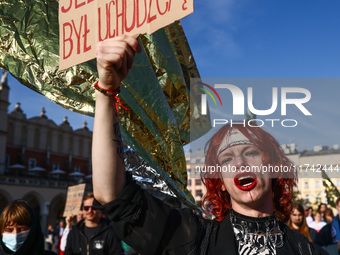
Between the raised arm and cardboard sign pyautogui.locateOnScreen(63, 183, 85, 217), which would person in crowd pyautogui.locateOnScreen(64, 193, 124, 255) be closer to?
cardboard sign pyautogui.locateOnScreen(63, 183, 85, 217)

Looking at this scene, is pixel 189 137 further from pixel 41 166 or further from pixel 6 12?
pixel 41 166

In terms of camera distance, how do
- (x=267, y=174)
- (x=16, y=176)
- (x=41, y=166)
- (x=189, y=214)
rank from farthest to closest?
(x=41, y=166)
(x=16, y=176)
(x=267, y=174)
(x=189, y=214)

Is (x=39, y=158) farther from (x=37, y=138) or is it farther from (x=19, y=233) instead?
(x=19, y=233)

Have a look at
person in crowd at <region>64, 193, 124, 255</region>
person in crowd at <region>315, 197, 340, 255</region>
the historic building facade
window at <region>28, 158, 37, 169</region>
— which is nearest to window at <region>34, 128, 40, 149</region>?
the historic building facade

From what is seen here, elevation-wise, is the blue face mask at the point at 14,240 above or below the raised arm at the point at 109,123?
below

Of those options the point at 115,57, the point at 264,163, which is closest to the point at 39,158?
the point at 264,163

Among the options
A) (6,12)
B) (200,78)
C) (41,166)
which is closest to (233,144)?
(200,78)

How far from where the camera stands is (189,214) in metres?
1.55

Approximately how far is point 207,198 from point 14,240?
1.90m

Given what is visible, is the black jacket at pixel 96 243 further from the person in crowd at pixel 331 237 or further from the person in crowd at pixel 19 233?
the person in crowd at pixel 331 237

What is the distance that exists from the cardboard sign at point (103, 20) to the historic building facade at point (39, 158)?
31.7 m

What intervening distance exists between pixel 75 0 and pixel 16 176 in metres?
34.3

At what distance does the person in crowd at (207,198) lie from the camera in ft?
4.33

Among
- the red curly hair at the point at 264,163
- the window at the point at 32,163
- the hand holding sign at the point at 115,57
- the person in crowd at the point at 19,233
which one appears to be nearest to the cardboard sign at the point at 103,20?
the hand holding sign at the point at 115,57
